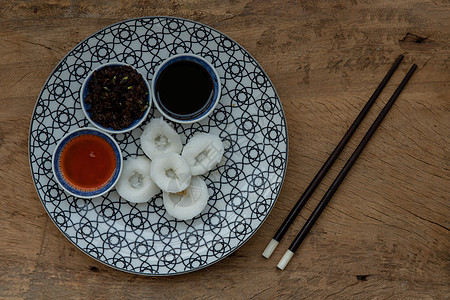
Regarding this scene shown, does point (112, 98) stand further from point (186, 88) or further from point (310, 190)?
point (310, 190)

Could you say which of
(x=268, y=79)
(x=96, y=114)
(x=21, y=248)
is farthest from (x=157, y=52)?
(x=21, y=248)

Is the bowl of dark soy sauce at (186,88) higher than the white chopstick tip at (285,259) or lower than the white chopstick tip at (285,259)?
higher

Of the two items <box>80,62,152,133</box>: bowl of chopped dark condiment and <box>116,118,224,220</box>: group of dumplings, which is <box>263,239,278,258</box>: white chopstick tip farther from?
<box>80,62,152,133</box>: bowl of chopped dark condiment

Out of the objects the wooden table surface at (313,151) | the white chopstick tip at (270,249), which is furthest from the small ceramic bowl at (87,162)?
the white chopstick tip at (270,249)

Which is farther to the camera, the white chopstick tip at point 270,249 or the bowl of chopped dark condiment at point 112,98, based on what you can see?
the white chopstick tip at point 270,249

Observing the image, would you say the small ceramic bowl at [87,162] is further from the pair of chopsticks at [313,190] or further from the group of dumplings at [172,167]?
the pair of chopsticks at [313,190]

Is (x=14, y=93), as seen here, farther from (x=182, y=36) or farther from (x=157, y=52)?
(x=182, y=36)
